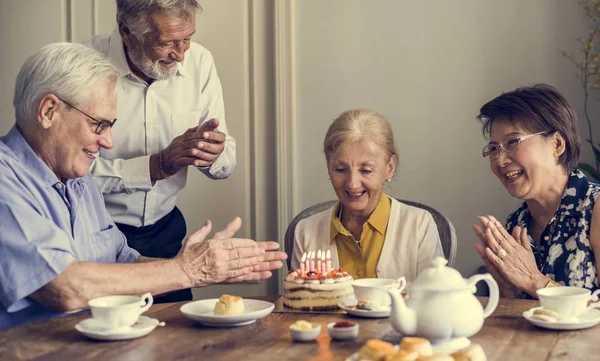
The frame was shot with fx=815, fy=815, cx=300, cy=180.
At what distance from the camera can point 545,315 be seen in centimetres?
191

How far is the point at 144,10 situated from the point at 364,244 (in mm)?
1098

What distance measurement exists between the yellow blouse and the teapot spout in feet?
3.41

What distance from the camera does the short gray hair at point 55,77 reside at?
7.16 ft

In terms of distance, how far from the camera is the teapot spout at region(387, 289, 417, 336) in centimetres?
166

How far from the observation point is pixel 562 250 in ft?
8.02

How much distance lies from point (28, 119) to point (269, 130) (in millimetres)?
1573

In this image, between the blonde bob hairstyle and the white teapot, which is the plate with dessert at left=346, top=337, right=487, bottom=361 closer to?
the white teapot

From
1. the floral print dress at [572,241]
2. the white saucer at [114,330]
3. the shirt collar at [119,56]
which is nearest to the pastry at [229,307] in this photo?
the white saucer at [114,330]

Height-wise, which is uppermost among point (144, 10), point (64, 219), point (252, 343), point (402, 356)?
point (144, 10)

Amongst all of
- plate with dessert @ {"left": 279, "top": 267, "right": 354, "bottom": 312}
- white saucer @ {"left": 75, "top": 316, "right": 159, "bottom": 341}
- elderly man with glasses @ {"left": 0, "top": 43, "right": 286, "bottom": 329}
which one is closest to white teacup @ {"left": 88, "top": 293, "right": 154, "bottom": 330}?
white saucer @ {"left": 75, "top": 316, "right": 159, "bottom": 341}

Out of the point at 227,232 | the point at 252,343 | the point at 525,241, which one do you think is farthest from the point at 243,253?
the point at 525,241

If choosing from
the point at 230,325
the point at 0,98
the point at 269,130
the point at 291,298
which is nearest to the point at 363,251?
the point at 291,298

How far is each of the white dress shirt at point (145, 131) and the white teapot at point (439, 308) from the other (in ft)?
4.91

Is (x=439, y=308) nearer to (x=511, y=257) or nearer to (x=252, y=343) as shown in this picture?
(x=252, y=343)
